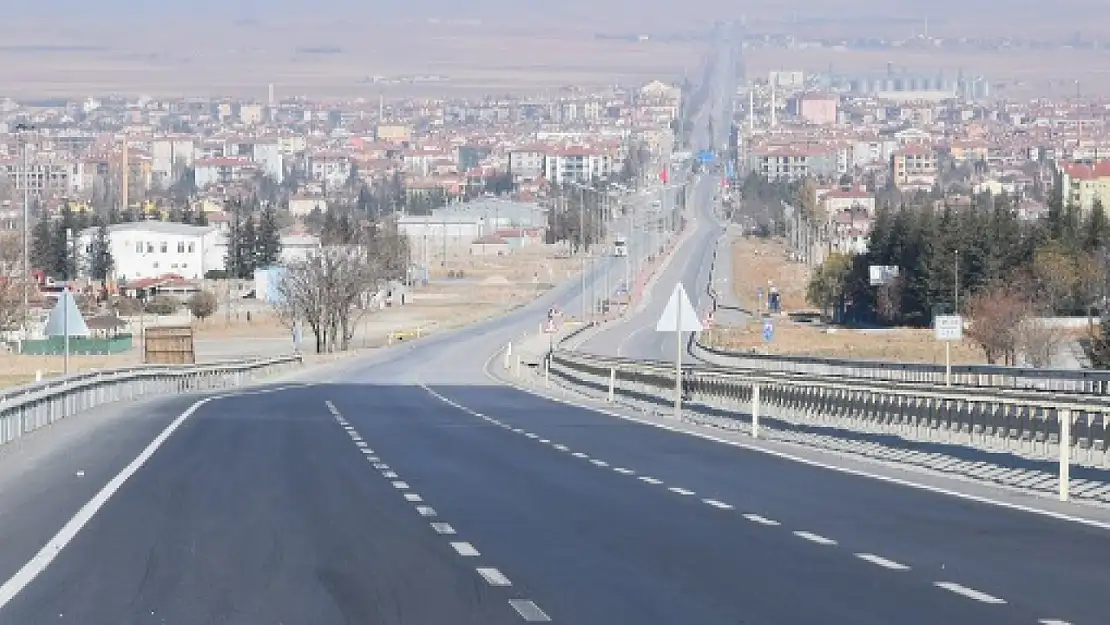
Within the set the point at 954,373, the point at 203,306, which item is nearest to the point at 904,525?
the point at 954,373

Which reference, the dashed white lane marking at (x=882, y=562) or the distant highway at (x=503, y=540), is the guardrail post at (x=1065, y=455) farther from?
the dashed white lane marking at (x=882, y=562)

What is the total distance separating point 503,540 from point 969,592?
480 centimetres

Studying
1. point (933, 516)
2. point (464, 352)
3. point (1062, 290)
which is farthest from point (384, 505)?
point (1062, 290)

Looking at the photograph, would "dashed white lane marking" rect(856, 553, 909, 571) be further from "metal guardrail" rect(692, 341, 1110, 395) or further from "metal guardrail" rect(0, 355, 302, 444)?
"metal guardrail" rect(692, 341, 1110, 395)

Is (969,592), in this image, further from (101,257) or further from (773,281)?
(101,257)

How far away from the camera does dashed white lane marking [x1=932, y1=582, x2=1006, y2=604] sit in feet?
47.4

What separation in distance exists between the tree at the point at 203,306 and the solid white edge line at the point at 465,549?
130 meters

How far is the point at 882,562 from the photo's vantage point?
55.3ft

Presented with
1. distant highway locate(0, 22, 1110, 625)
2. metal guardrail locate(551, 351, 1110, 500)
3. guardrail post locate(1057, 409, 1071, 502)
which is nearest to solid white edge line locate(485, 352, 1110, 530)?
distant highway locate(0, 22, 1110, 625)

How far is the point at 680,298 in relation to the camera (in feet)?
136

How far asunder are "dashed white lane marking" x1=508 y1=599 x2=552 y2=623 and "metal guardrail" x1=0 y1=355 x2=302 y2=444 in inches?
747

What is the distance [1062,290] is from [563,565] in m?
99.4

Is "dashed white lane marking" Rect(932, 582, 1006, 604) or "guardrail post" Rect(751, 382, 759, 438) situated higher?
"dashed white lane marking" Rect(932, 582, 1006, 604)

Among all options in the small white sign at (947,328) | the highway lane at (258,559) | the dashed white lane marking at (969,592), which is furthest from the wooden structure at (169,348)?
the dashed white lane marking at (969,592)
